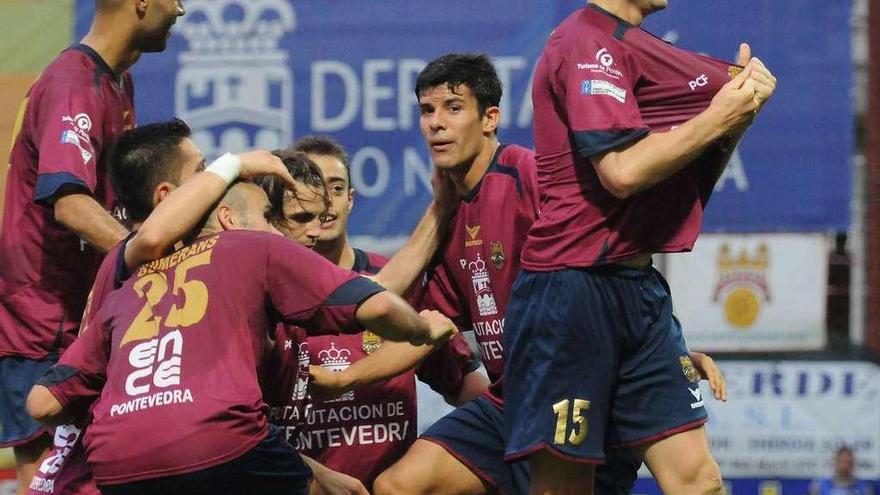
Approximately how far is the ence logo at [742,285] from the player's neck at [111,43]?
4.05m

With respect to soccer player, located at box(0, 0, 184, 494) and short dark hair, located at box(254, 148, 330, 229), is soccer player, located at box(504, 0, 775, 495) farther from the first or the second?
soccer player, located at box(0, 0, 184, 494)

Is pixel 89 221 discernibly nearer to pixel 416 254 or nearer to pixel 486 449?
pixel 416 254

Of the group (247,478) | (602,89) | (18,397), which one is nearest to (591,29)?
(602,89)

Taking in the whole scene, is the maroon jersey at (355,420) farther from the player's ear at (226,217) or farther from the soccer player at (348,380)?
the player's ear at (226,217)

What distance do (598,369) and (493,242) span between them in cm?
86

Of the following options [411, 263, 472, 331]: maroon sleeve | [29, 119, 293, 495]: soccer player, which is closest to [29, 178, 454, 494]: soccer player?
[29, 119, 293, 495]: soccer player

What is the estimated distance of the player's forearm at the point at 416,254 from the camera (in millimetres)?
5258

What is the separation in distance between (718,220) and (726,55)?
2.88 ft

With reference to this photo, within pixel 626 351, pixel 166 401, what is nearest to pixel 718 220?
pixel 626 351

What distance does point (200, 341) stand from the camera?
12.3ft

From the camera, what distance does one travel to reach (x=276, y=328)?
4234mm

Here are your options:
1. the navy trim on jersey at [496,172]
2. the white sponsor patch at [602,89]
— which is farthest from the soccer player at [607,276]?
the navy trim on jersey at [496,172]

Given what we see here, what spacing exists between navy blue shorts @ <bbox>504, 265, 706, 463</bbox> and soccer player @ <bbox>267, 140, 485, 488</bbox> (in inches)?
→ 19.9

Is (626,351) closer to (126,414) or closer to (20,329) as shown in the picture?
(126,414)
